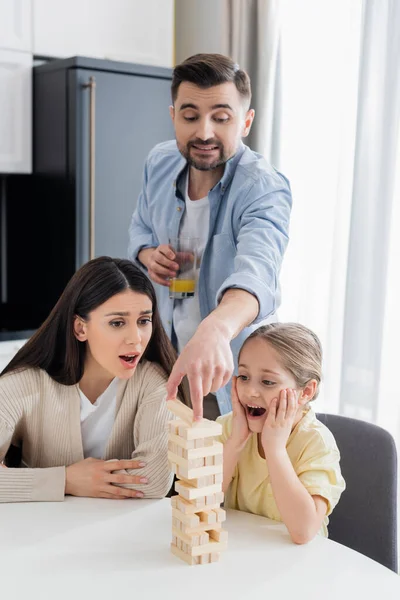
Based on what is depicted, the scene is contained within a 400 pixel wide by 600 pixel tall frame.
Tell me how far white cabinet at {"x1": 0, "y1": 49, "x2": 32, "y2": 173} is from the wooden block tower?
2.18 metres

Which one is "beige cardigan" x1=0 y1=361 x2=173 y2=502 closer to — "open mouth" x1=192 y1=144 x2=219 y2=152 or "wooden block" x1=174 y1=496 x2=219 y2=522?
"wooden block" x1=174 y1=496 x2=219 y2=522

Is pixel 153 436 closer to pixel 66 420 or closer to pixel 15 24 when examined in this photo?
pixel 66 420

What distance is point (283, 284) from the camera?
3.24 m

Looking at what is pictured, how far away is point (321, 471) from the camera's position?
153 centimetres

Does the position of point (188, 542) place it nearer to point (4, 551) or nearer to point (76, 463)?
point (4, 551)

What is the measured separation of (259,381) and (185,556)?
1.35 feet

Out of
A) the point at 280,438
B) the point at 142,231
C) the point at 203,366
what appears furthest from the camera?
the point at 142,231

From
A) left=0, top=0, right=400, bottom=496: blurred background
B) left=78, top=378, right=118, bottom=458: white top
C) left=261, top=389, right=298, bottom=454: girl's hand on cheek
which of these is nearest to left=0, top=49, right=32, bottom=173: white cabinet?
left=0, top=0, right=400, bottom=496: blurred background

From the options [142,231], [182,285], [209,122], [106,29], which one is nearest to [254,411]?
[182,285]

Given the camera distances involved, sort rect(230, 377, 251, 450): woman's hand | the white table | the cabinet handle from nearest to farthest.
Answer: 1. the white table
2. rect(230, 377, 251, 450): woman's hand
3. the cabinet handle

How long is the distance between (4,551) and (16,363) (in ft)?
1.66

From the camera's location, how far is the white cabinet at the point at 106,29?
3.19m

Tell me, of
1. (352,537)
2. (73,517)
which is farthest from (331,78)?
(73,517)

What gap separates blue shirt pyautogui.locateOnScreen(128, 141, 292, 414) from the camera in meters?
1.75
